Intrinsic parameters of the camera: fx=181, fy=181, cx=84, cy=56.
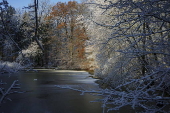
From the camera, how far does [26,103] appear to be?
6.09 metres

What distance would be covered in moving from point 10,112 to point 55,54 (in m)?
17.3

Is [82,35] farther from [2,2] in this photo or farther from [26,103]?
[2,2]

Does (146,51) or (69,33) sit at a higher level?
(69,33)

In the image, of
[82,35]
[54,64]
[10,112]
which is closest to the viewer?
[10,112]

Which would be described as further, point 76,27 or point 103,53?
point 76,27

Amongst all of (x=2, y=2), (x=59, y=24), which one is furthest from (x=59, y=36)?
(x=2, y=2)

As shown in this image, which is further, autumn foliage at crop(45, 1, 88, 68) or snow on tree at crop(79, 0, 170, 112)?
autumn foliage at crop(45, 1, 88, 68)

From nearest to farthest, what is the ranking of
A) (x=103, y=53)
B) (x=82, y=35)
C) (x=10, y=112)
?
(x=10, y=112) → (x=103, y=53) → (x=82, y=35)

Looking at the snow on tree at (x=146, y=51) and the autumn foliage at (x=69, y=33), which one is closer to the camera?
the snow on tree at (x=146, y=51)

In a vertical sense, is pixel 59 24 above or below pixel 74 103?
above

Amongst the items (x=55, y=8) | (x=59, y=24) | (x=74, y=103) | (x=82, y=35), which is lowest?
(x=74, y=103)

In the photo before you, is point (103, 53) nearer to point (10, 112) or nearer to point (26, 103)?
point (26, 103)

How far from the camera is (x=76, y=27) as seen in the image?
68.5ft

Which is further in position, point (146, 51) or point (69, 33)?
point (69, 33)
